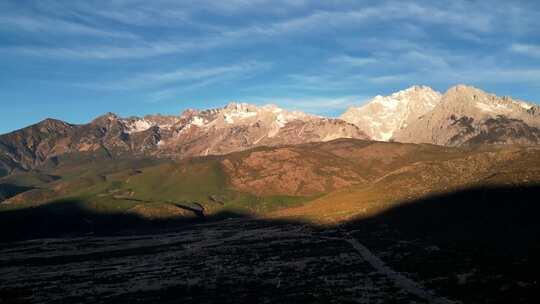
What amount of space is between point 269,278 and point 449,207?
97722 mm

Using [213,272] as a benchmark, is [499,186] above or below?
above

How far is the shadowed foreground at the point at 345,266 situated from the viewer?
8125 cm

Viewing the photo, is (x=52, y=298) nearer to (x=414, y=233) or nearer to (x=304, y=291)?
(x=304, y=291)

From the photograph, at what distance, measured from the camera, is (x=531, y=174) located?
619ft

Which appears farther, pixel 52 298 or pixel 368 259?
pixel 368 259

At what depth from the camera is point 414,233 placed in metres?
164

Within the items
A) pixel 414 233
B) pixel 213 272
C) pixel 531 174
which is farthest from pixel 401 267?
pixel 531 174

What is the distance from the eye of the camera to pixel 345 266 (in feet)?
379

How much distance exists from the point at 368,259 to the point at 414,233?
4512 centimetres

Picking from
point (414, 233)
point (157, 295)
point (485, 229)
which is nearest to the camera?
point (157, 295)

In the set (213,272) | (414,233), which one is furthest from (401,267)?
(414,233)

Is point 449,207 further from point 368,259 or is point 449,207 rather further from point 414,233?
point 368,259

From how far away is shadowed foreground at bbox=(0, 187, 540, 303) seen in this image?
8125 centimetres

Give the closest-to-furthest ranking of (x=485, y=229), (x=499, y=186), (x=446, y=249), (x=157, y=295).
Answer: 1. (x=157, y=295)
2. (x=446, y=249)
3. (x=485, y=229)
4. (x=499, y=186)
